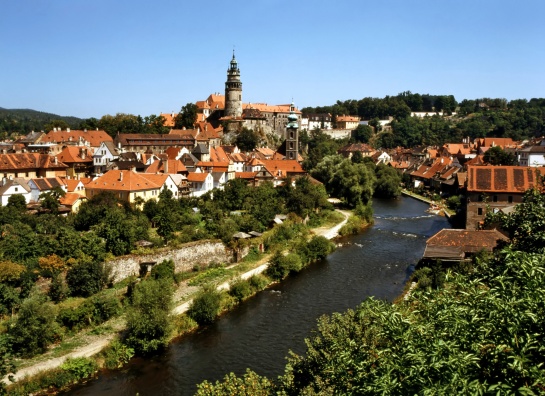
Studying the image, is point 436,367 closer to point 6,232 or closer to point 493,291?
point 493,291

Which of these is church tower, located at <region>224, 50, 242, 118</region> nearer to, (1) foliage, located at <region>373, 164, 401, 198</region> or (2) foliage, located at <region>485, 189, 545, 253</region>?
(1) foliage, located at <region>373, 164, 401, 198</region>

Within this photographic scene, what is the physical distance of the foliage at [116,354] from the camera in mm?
15898

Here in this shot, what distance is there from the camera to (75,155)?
138ft

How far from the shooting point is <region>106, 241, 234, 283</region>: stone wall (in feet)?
71.1

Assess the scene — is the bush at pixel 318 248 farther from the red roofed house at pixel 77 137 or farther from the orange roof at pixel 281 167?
the red roofed house at pixel 77 137

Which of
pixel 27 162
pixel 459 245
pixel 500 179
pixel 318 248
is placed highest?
pixel 27 162

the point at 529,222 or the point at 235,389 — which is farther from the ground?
the point at 529,222

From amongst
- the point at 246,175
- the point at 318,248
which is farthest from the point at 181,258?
the point at 246,175

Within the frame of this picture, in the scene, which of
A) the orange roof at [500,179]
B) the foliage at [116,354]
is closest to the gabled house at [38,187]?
the foliage at [116,354]

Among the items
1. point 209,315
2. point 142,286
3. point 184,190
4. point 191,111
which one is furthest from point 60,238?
point 191,111

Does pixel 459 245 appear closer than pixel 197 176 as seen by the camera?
Yes

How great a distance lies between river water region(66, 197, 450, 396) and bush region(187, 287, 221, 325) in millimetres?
432

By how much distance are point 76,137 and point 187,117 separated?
689 inches

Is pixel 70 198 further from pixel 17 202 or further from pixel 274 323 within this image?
pixel 274 323
